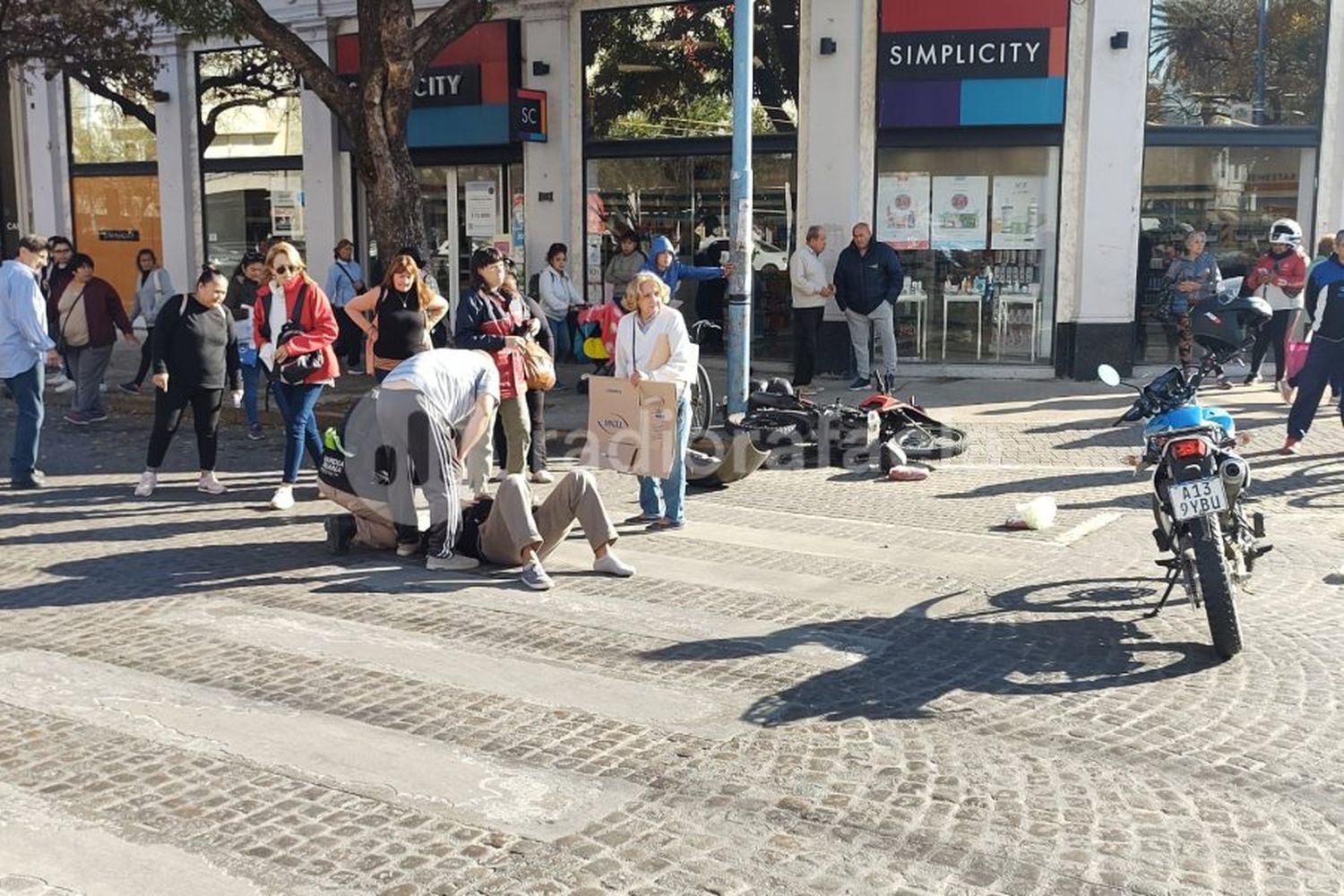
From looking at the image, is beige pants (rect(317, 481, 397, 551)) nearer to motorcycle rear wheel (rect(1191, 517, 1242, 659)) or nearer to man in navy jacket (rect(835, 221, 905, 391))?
motorcycle rear wheel (rect(1191, 517, 1242, 659))

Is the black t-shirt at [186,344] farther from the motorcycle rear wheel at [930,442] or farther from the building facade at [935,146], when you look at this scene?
the building facade at [935,146]

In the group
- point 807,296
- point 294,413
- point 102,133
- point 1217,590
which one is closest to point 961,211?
point 807,296

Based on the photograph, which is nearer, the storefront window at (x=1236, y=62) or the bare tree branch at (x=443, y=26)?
the bare tree branch at (x=443, y=26)

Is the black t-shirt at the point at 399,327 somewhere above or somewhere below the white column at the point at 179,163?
below

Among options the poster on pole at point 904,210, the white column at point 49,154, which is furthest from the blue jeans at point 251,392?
the white column at point 49,154

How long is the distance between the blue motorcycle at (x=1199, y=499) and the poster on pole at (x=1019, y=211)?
972 centimetres

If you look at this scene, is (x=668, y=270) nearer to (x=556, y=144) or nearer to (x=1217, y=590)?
(x=556, y=144)

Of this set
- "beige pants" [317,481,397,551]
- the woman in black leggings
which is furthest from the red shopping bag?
the woman in black leggings

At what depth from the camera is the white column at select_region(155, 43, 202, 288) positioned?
22297 millimetres

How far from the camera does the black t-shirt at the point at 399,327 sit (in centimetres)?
977

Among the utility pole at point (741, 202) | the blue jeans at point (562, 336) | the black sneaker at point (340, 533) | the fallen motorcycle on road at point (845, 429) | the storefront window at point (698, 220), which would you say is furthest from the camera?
the blue jeans at point (562, 336)

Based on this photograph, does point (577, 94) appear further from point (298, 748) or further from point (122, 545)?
point (298, 748)

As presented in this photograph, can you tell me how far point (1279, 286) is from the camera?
14906 mm

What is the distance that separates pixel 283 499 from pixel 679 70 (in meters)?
10.4
